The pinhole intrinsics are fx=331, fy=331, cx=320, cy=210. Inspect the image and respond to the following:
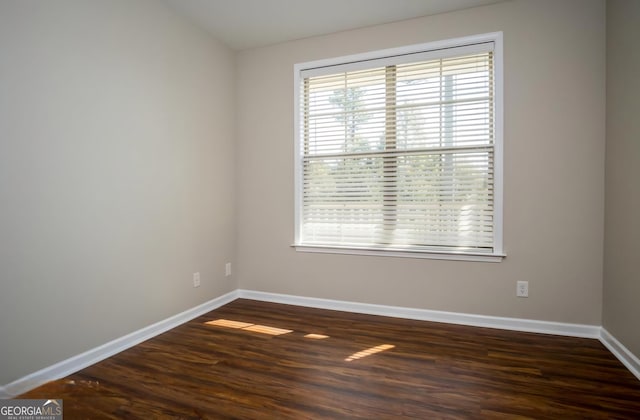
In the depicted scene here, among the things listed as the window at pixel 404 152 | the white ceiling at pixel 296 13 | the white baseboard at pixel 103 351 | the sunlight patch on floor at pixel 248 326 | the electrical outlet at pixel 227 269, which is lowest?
the sunlight patch on floor at pixel 248 326

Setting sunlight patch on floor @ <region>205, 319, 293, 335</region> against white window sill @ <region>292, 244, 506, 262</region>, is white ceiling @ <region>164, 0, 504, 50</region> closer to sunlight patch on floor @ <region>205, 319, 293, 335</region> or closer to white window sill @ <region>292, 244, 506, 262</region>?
white window sill @ <region>292, 244, 506, 262</region>

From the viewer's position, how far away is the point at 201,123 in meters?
3.16

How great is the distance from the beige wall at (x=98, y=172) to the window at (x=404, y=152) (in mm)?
1068

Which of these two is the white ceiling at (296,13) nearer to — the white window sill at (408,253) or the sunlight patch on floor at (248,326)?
the white window sill at (408,253)

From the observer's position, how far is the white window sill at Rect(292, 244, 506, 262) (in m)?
2.79

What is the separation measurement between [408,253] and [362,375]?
1289 mm

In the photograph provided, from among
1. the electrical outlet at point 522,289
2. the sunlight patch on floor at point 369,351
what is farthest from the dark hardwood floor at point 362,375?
the electrical outlet at point 522,289

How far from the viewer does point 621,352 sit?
2191 mm

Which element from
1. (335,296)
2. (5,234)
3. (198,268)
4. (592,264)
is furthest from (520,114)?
(5,234)

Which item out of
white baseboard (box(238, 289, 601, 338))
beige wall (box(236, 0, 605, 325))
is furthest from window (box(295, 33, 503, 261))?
white baseboard (box(238, 289, 601, 338))

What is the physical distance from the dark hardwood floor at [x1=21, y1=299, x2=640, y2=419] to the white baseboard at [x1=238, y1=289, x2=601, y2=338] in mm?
93

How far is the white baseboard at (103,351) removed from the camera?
1.85 meters

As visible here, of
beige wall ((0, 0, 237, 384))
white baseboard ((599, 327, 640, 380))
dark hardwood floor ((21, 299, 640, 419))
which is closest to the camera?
dark hardwood floor ((21, 299, 640, 419))

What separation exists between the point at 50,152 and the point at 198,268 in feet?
5.13
